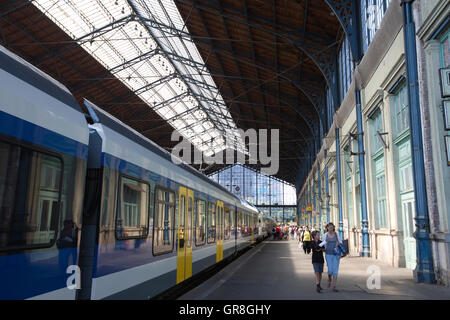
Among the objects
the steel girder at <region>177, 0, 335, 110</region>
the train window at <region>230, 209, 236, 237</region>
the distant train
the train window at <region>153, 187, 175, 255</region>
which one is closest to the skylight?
the steel girder at <region>177, 0, 335, 110</region>

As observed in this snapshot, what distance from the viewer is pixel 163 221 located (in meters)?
7.78

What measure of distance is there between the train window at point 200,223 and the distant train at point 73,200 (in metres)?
2.51

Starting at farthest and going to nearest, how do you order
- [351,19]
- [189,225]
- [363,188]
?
[363,188] < [351,19] < [189,225]

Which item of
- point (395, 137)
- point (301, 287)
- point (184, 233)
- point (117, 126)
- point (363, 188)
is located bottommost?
point (301, 287)

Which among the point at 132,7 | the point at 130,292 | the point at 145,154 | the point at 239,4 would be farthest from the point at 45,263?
the point at 132,7

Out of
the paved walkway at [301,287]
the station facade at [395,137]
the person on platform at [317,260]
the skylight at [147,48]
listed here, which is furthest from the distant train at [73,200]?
the skylight at [147,48]

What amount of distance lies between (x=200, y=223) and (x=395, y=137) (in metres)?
7.77

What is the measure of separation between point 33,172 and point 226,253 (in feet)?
41.5

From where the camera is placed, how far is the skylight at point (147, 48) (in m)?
23.2

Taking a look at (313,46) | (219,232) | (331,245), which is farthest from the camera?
(313,46)

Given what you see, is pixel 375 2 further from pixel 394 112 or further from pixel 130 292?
pixel 130 292

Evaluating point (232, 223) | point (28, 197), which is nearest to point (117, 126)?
point (28, 197)

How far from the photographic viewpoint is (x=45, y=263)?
14.0ft

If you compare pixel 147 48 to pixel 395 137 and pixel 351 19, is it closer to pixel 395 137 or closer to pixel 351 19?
pixel 351 19
